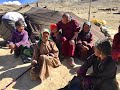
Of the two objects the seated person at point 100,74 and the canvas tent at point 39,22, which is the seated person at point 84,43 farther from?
the seated person at point 100,74

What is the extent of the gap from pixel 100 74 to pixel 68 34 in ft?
6.83

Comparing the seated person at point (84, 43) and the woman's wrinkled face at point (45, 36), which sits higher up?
the woman's wrinkled face at point (45, 36)

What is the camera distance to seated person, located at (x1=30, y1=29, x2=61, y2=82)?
18.5 ft

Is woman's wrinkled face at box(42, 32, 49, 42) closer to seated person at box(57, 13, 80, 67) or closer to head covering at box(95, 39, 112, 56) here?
seated person at box(57, 13, 80, 67)

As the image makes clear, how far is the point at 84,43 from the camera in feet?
21.1

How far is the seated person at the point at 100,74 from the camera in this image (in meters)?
4.40

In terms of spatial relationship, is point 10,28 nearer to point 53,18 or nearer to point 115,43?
point 53,18

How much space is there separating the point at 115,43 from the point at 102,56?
4.43ft

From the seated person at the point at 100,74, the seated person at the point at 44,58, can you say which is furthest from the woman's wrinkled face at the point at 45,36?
the seated person at the point at 100,74

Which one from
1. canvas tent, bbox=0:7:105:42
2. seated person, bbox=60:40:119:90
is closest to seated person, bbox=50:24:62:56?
canvas tent, bbox=0:7:105:42

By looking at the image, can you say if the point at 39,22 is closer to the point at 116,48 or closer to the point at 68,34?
the point at 68,34

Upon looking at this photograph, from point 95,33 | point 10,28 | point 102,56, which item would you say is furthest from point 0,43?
point 102,56

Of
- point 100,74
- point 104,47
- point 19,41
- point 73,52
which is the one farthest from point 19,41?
point 104,47

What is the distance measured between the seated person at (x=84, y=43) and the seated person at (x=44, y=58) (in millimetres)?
740
